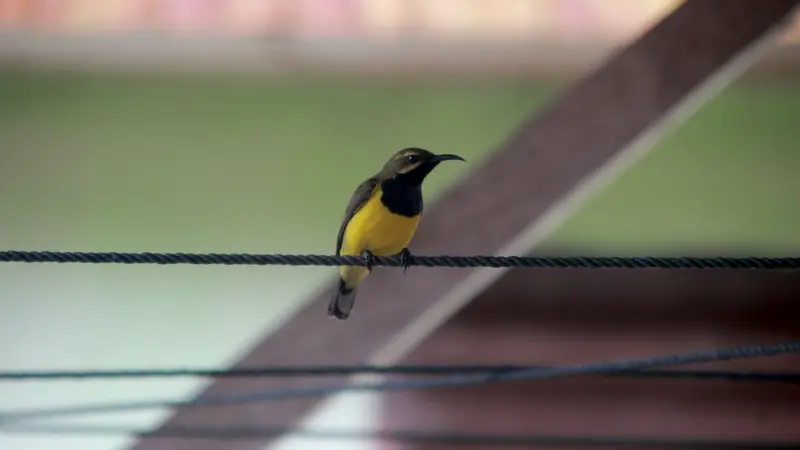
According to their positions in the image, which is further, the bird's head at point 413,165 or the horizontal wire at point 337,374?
the bird's head at point 413,165

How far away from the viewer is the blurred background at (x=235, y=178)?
2414 millimetres

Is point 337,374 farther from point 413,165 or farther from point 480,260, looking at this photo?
point 480,260

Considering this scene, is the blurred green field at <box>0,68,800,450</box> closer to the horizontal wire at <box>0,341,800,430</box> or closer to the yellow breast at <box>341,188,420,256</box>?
the yellow breast at <box>341,188,420,256</box>

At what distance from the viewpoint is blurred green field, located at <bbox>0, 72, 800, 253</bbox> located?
8.09 feet

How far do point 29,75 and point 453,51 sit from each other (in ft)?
4.49

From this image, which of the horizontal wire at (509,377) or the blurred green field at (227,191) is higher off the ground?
the blurred green field at (227,191)

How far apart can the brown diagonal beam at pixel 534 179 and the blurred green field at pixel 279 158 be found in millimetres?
862

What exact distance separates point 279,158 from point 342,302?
1.02m

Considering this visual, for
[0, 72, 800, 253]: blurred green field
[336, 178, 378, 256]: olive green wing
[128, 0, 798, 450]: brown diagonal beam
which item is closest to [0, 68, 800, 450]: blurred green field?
[0, 72, 800, 253]: blurred green field

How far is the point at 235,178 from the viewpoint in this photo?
2529mm

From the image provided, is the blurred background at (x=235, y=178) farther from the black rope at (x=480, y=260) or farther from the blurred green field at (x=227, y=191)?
the black rope at (x=480, y=260)

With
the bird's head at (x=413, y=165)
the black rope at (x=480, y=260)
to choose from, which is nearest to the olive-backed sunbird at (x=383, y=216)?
the bird's head at (x=413, y=165)

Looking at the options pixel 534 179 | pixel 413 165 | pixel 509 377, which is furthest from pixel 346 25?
pixel 509 377

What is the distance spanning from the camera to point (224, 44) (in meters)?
2.11
